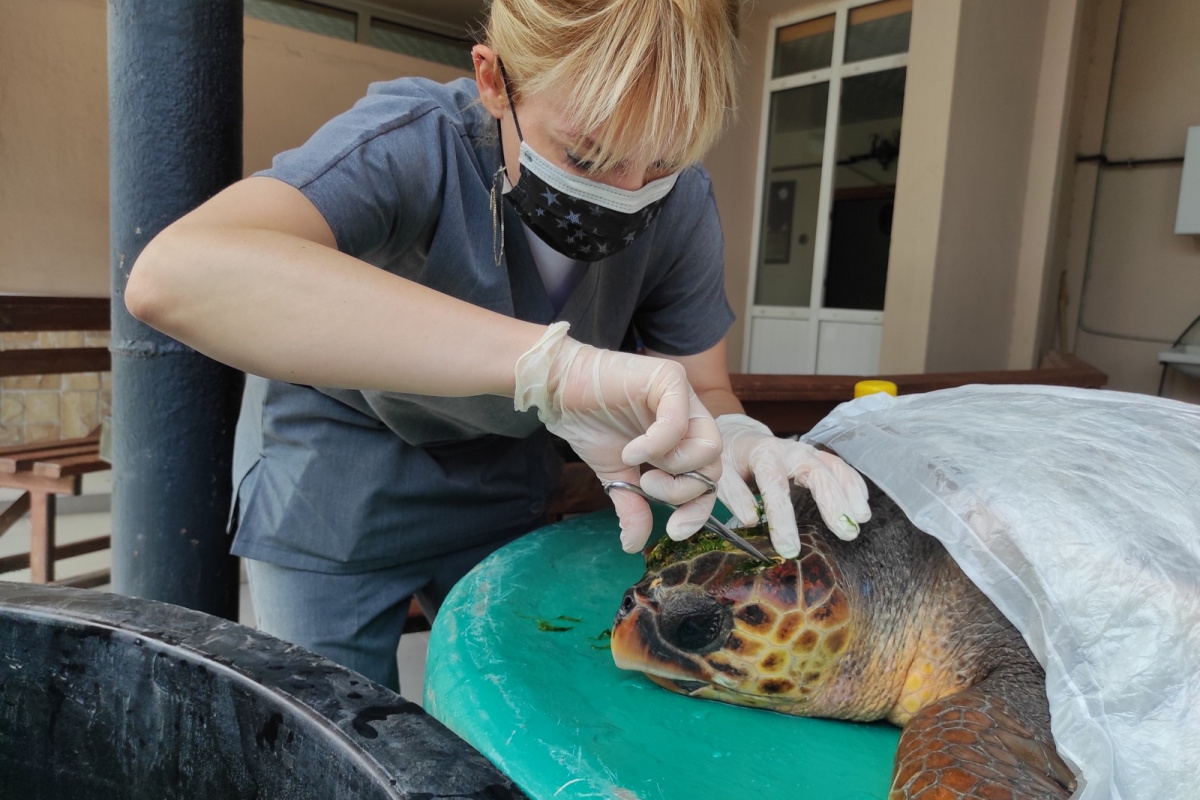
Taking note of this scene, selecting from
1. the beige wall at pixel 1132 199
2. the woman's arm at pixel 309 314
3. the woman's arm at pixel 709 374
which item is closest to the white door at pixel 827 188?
the beige wall at pixel 1132 199

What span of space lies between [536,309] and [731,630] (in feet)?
1.59

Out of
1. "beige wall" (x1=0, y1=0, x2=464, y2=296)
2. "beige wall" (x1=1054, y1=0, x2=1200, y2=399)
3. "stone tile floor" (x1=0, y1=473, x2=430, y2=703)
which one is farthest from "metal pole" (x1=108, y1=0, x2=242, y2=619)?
"beige wall" (x1=1054, y1=0, x2=1200, y2=399)

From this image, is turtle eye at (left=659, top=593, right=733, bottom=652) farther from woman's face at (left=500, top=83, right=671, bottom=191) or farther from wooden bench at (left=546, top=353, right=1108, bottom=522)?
wooden bench at (left=546, top=353, right=1108, bottom=522)

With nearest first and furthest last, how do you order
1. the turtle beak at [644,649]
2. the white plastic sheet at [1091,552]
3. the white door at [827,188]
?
the white plastic sheet at [1091,552]
the turtle beak at [644,649]
the white door at [827,188]

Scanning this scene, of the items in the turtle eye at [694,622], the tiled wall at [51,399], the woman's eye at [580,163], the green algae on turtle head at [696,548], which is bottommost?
the tiled wall at [51,399]

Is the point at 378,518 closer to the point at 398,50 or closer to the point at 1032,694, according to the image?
the point at 1032,694

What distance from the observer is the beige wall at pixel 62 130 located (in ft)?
12.0

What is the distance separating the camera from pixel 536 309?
1.01 metres

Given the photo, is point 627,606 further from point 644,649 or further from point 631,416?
point 631,416

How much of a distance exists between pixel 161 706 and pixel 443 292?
514mm

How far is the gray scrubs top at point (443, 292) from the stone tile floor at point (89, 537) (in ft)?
3.97

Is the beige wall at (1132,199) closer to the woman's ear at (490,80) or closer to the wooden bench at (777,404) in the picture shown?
the wooden bench at (777,404)

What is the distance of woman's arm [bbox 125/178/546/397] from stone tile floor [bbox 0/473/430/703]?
5.67 ft

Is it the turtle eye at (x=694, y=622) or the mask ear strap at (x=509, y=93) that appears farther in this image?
the mask ear strap at (x=509, y=93)
